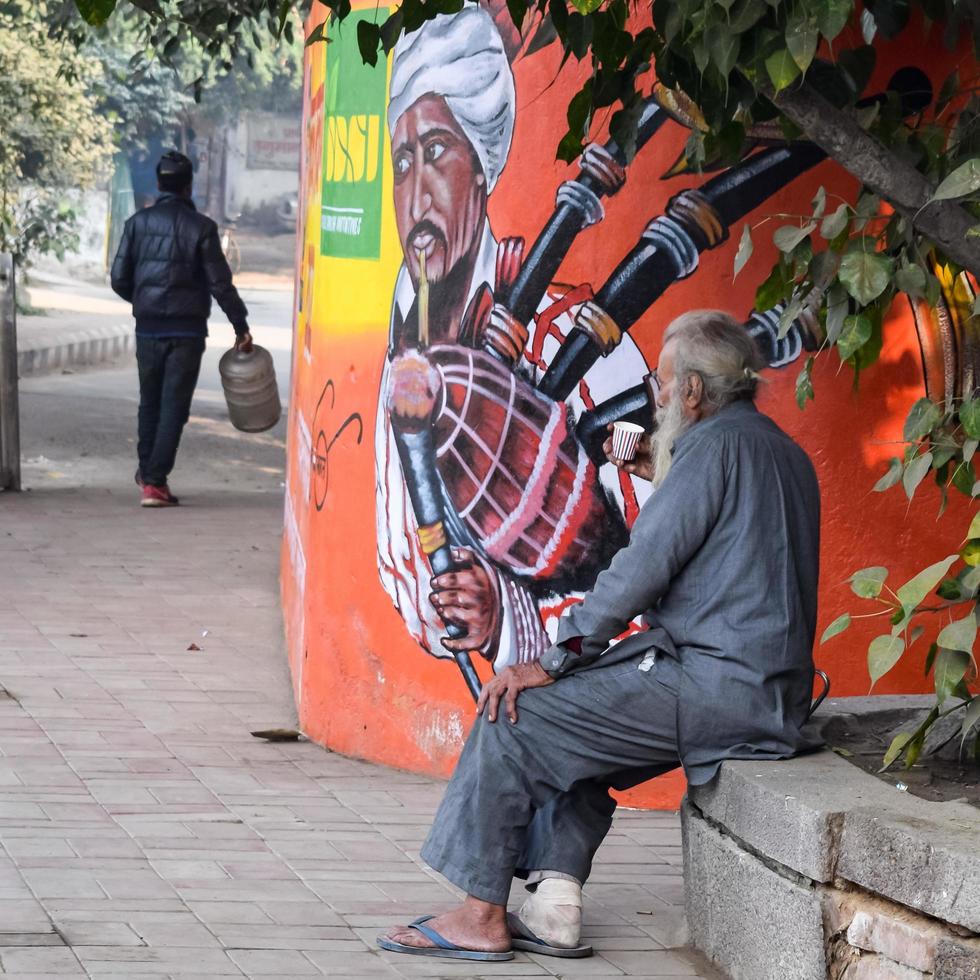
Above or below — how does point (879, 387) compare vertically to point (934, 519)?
above

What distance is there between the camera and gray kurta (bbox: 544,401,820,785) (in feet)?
13.2

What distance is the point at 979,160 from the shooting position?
11.0 ft

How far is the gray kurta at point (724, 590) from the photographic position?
4.02m

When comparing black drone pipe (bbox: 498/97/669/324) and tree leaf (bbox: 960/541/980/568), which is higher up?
black drone pipe (bbox: 498/97/669/324)

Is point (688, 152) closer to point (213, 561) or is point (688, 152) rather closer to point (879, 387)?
point (879, 387)

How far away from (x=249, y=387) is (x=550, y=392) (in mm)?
5618

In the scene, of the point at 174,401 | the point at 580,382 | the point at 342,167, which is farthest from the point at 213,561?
the point at 580,382

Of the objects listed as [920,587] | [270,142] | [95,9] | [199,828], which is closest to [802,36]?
[920,587]

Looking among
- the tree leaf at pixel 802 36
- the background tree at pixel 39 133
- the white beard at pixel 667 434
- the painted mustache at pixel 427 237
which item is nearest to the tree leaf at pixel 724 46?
the tree leaf at pixel 802 36

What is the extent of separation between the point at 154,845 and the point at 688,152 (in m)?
2.39

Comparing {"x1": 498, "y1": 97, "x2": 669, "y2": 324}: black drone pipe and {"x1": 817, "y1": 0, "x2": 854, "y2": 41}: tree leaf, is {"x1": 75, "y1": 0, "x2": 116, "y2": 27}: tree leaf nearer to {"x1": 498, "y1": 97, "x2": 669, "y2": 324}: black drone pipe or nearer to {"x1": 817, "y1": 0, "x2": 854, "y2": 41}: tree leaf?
{"x1": 817, "y1": 0, "x2": 854, "y2": 41}: tree leaf

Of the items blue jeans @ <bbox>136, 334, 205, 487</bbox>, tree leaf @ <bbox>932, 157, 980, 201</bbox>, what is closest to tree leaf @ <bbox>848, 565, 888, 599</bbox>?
tree leaf @ <bbox>932, 157, 980, 201</bbox>

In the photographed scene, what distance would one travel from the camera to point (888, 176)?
3.77m

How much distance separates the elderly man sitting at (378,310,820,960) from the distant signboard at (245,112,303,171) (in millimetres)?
51961
